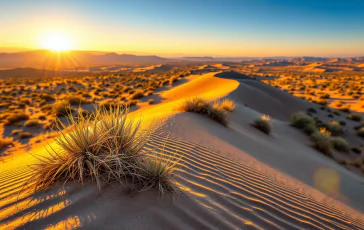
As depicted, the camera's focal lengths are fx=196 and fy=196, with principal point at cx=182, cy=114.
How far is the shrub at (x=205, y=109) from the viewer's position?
719 centimetres

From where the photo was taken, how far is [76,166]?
2.27 m

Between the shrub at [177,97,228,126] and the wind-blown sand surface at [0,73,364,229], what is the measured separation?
112 cm

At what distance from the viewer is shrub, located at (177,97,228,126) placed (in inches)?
283

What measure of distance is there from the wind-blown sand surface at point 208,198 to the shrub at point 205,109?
3.66ft

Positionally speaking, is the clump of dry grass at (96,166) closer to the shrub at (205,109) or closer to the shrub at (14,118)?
the shrub at (205,109)

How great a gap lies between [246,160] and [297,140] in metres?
5.71

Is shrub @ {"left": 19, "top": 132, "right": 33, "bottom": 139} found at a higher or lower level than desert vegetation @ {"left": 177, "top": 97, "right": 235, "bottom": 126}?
lower

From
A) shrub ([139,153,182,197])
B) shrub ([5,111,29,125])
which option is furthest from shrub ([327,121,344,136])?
shrub ([5,111,29,125])

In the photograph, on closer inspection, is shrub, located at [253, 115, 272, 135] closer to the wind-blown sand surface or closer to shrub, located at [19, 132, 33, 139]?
the wind-blown sand surface

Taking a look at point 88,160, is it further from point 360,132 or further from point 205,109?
point 360,132

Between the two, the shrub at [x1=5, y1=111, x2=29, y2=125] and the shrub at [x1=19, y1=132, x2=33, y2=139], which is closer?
the shrub at [x1=19, y1=132, x2=33, y2=139]

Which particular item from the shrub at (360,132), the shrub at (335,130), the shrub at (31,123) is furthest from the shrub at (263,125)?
the shrub at (31,123)

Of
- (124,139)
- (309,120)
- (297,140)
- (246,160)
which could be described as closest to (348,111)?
(309,120)

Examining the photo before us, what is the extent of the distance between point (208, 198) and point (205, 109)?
17.0ft
